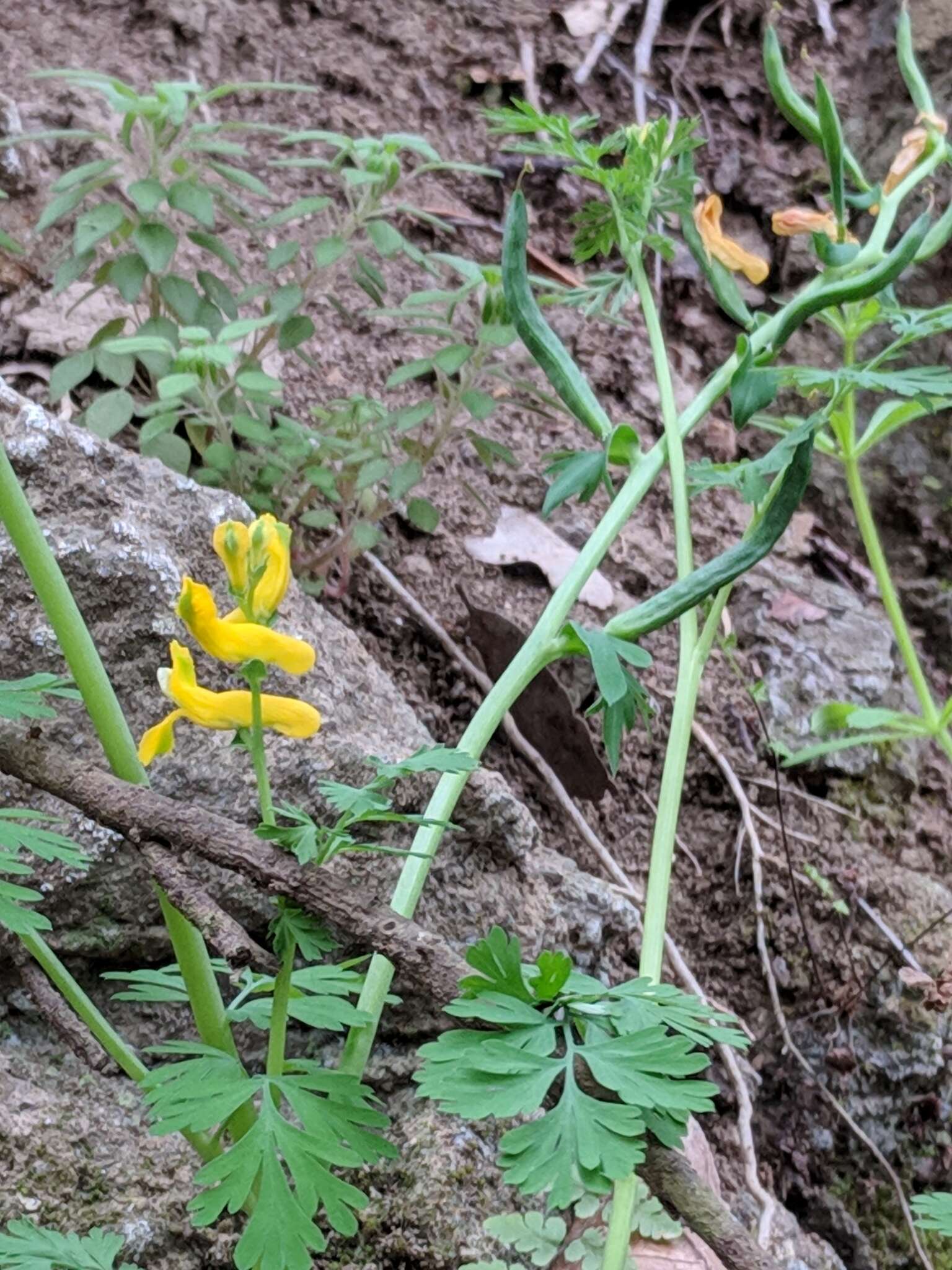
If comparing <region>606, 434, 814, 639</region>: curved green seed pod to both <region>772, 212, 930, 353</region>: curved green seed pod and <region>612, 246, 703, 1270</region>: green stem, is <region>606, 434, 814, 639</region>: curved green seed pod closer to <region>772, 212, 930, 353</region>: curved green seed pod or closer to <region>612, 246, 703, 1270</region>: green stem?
<region>612, 246, 703, 1270</region>: green stem

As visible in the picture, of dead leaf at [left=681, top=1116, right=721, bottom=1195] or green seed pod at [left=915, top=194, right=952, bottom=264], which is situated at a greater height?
green seed pod at [left=915, top=194, right=952, bottom=264]

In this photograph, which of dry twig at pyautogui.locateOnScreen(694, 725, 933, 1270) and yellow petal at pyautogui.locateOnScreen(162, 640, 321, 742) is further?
dry twig at pyautogui.locateOnScreen(694, 725, 933, 1270)

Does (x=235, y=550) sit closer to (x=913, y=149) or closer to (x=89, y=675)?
(x=89, y=675)

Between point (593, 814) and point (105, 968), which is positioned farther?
point (593, 814)

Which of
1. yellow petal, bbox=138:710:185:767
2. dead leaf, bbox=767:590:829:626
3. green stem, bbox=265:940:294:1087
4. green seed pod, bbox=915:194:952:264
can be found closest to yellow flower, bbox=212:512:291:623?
yellow petal, bbox=138:710:185:767

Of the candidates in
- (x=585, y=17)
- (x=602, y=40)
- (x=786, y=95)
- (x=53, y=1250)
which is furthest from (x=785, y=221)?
(x=585, y=17)

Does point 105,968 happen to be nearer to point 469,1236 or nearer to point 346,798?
point 469,1236

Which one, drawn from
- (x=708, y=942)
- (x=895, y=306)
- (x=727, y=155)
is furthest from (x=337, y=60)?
(x=708, y=942)
